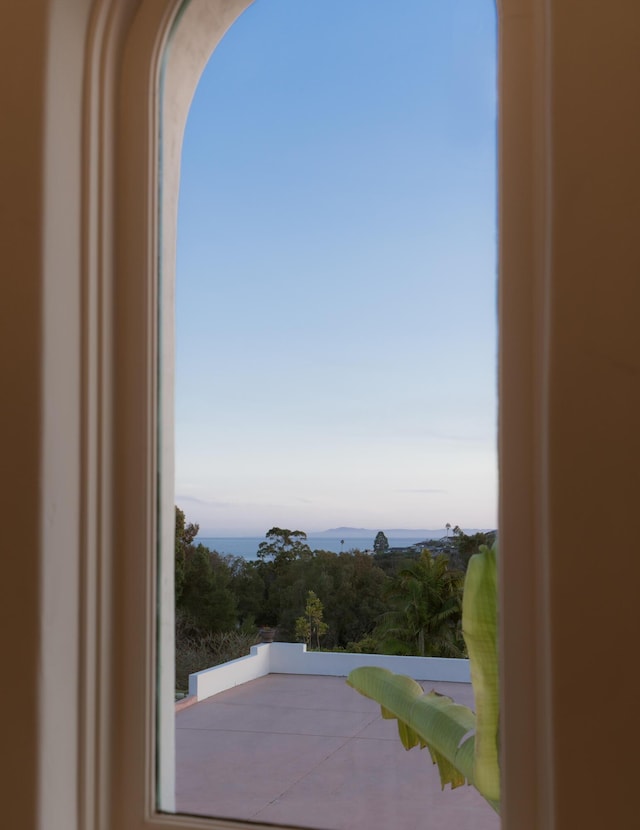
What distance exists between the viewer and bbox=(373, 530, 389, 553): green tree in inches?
59.5

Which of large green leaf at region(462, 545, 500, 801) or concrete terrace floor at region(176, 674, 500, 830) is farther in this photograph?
concrete terrace floor at region(176, 674, 500, 830)

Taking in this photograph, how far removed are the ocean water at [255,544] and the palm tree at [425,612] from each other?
2.5 inches

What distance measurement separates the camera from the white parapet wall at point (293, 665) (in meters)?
1.43

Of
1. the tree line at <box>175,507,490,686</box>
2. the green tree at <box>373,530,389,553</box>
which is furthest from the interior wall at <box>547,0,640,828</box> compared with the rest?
the green tree at <box>373,530,389,553</box>

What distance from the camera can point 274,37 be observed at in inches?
64.4

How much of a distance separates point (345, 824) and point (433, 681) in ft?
0.91

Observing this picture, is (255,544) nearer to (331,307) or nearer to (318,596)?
(318,596)

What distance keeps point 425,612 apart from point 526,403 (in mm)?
423

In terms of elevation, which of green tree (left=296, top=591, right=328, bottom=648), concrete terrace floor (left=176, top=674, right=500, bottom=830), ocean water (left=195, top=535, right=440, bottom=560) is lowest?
concrete terrace floor (left=176, top=674, right=500, bottom=830)

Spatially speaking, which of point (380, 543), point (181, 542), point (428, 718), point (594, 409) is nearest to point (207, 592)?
point (181, 542)

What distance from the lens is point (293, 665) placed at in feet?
5.14

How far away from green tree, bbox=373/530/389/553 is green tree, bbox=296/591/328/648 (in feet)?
0.50

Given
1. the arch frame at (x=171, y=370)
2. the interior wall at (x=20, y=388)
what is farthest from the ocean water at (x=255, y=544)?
the interior wall at (x=20, y=388)

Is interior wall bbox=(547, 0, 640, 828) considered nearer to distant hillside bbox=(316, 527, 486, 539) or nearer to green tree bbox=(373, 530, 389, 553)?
distant hillside bbox=(316, 527, 486, 539)
